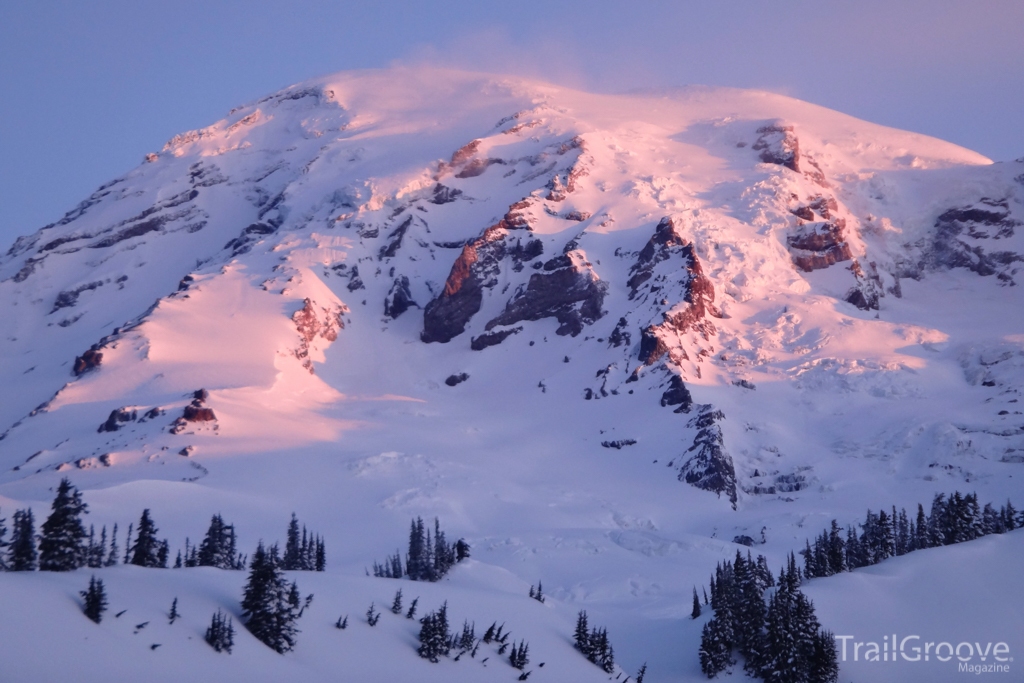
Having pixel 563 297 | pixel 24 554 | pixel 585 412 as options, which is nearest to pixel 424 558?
pixel 24 554

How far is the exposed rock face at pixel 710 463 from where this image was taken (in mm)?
136450

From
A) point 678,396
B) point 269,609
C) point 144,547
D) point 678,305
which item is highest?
point 678,305

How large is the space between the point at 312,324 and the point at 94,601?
142m

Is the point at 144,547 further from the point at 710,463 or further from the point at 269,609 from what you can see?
the point at 710,463

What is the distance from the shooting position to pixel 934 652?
2864 inches

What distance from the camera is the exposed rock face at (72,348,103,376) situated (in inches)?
6924

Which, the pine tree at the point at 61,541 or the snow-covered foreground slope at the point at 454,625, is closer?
the snow-covered foreground slope at the point at 454,625

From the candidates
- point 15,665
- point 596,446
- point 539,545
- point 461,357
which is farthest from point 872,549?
point 461,357

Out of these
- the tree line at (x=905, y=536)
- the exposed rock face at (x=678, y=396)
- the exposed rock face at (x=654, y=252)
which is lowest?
the tree line at (x=905, y=536)

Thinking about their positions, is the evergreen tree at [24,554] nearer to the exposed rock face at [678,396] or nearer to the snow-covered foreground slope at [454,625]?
the snow-covered foreground slope at [454,625]

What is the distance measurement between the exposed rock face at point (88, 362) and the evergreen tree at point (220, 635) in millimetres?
133474

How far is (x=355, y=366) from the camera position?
188 meters

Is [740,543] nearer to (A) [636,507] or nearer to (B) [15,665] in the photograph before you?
(A) [636,507]

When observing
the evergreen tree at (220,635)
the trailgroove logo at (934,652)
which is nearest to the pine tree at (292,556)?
the evergreen tree at (220,635)
